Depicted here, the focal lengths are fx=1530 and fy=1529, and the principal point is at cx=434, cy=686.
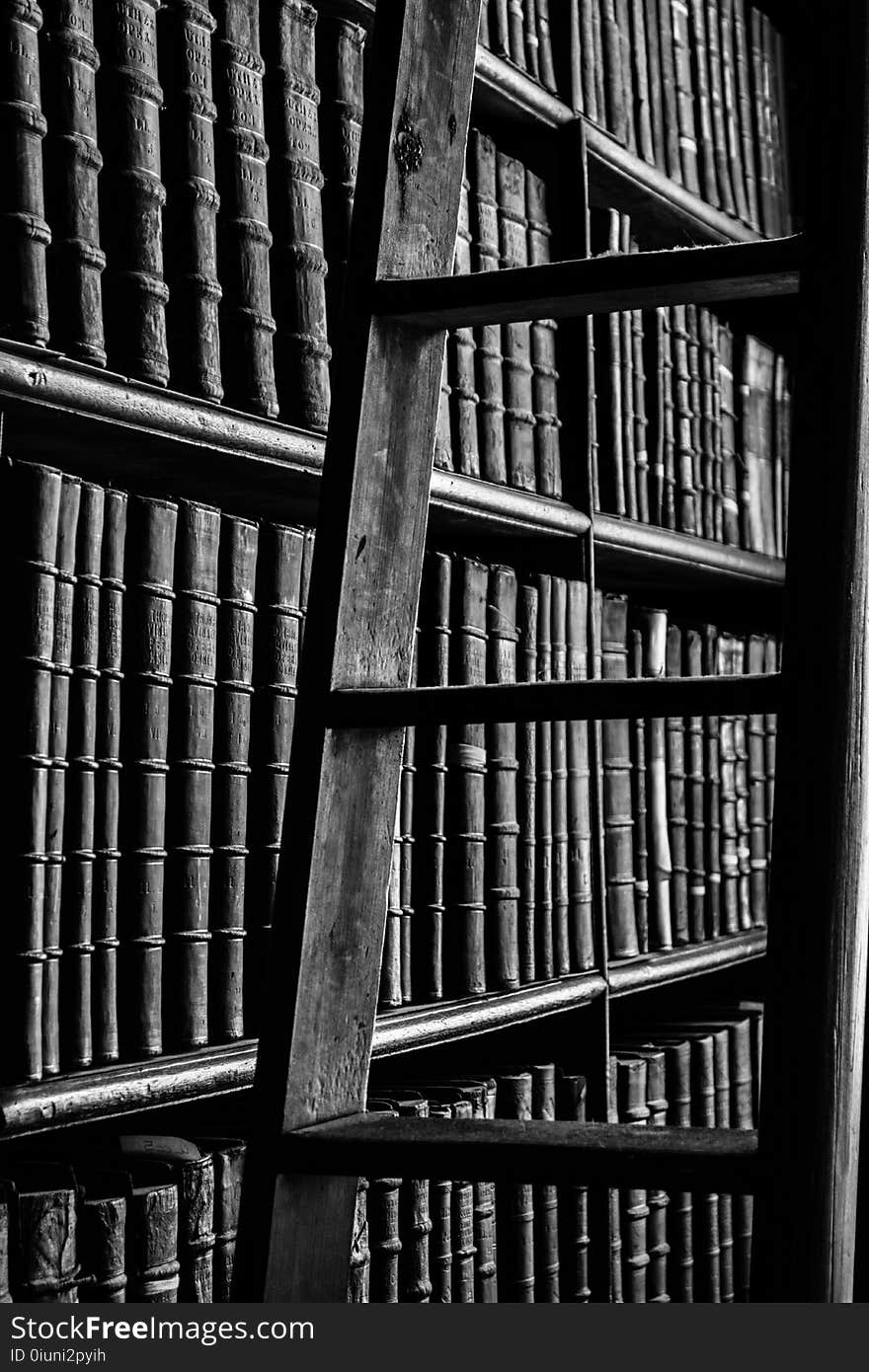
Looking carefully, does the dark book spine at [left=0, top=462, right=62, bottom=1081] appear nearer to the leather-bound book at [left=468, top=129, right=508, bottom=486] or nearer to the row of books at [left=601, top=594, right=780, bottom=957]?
the leather-bound book at [left=468, top=129, right=508, bottom=486]

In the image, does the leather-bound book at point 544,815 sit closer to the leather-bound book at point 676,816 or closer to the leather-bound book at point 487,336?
the leather-bound book at point 487,336

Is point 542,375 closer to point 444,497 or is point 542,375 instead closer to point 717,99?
point 444,497

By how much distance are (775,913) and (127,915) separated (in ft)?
1.73

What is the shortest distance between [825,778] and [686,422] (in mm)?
1197

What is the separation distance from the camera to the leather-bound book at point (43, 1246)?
991 millimetres

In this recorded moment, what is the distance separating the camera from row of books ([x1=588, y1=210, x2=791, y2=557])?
174cm

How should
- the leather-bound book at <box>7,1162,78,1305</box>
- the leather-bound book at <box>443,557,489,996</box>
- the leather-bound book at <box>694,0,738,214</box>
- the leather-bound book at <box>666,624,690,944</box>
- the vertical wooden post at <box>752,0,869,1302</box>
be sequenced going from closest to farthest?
the vertical wooden post at <box>752,0,869,1302</box>
the leather-bound book at <box>7,1162,78,1305</box>
the leather-bound book at <box>443,557,489,996</box>
the leather-bound book at <box>666,624,690,944</box>
the leather-bound book at <box>694,0,738,214</box>

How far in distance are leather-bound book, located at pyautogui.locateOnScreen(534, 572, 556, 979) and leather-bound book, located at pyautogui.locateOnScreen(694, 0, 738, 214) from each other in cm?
74

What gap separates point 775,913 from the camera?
0.74 m

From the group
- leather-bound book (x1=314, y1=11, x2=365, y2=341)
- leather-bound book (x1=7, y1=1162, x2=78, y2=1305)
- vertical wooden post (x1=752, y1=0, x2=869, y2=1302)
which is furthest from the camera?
leather-bound book (x1=314, y1=11, x2=365, y2=341)

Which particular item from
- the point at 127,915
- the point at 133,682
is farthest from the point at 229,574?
the point at 127,915

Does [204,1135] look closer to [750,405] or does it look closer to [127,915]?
[127,915]

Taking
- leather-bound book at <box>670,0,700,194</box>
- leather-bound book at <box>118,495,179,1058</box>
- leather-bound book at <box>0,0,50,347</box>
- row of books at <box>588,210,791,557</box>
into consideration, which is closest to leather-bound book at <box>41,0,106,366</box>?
leather-bound book at <box>0,0,50,347</box>

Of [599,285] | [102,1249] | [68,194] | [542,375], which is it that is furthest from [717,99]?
[102,1249]
